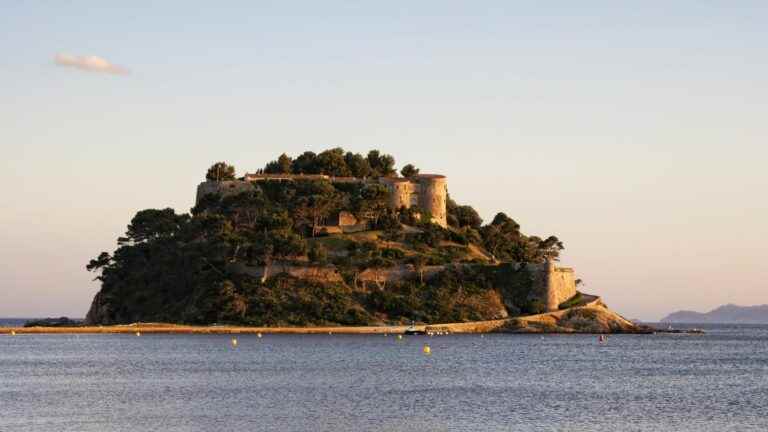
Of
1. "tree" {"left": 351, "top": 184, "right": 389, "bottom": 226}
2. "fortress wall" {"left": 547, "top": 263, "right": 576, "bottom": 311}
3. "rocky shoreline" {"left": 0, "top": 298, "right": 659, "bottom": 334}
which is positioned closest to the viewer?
"rocky shoreline" {"left": 0, "top": 298, "right": 659, "bottom": 334}

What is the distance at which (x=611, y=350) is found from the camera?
90312 millimetres

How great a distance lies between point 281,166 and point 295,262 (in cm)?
2679

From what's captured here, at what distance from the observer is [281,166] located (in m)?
139

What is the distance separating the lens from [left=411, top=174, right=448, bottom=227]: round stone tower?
133 metres

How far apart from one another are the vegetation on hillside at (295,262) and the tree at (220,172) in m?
0.12

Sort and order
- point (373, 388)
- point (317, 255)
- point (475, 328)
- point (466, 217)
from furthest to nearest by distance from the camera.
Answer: point (466, 217) → point (317, 255) → point (475, 328) → point (373, 388)

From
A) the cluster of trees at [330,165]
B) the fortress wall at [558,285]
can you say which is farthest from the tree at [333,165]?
the fortress wall at [558,285]

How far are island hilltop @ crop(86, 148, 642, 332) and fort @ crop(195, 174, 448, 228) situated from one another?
0.16m

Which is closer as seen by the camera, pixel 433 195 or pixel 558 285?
pixel 558 285

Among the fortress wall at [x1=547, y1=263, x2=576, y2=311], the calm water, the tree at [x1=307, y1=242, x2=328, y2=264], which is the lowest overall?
the calm water

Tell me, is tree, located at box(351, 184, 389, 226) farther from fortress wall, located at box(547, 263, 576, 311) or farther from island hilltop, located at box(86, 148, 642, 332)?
Result: fortress wall, located at box(547, 263, 576, 311)

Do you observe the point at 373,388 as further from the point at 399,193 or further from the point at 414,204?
the point at 414,204

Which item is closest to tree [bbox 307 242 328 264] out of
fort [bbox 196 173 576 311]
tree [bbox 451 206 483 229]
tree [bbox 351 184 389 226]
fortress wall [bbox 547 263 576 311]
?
fort [bbox 196 173 576 311]

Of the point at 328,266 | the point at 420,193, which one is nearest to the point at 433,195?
the point at 420,193
